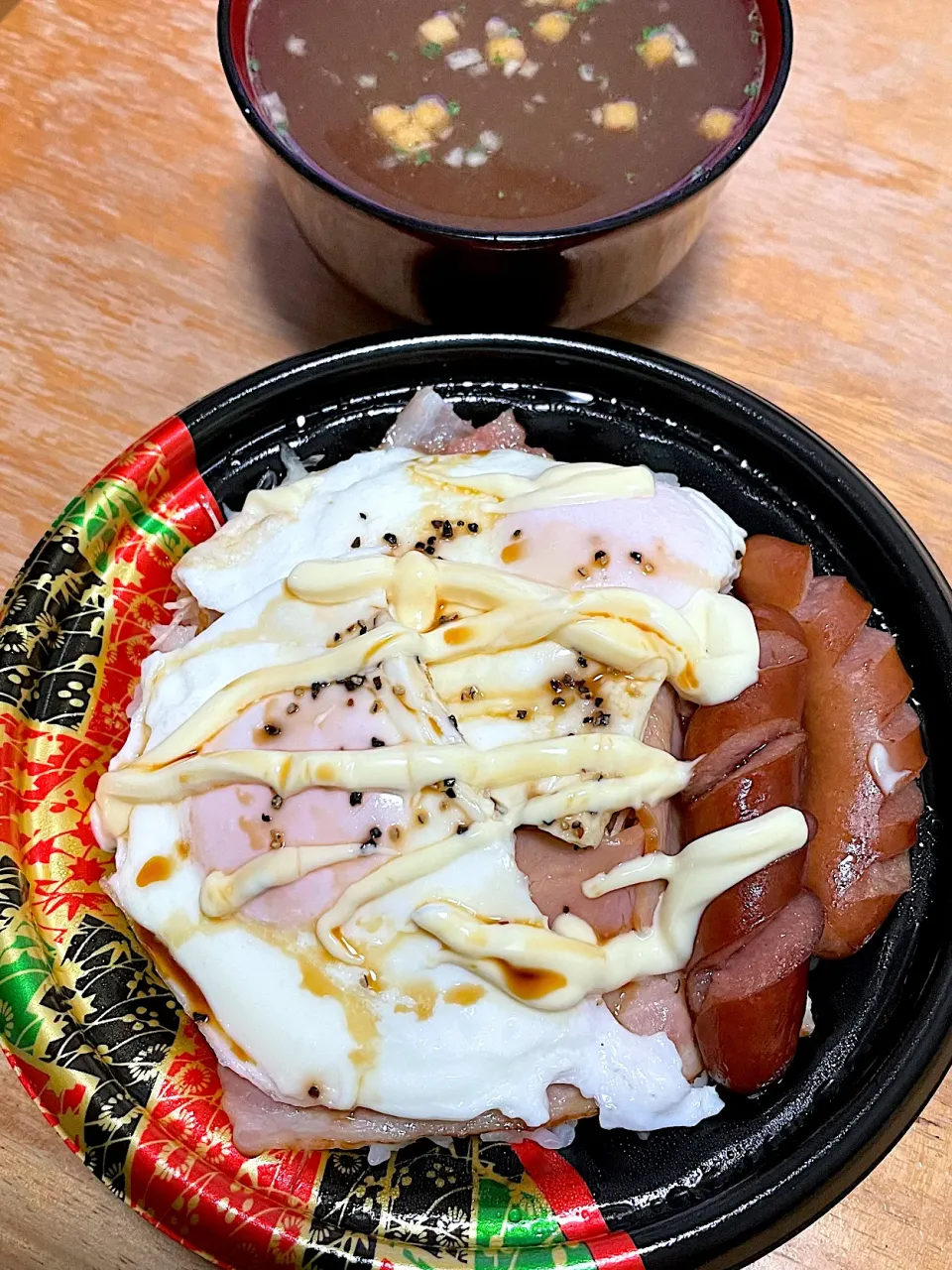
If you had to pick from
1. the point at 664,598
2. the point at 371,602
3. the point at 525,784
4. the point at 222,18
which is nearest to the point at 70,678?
the point at 371,602

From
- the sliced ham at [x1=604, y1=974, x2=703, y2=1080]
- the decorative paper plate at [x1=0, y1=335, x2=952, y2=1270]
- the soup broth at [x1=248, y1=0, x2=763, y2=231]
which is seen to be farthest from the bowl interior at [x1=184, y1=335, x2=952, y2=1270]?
the soup broth at [x1=248, y1=0, x2=763, y2=231]

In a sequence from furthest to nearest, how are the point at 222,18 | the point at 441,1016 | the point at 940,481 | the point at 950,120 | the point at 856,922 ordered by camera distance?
the point at 950,120, the point at 940,481, the point at 222,18, the point at 856,922, the point at 441,1016

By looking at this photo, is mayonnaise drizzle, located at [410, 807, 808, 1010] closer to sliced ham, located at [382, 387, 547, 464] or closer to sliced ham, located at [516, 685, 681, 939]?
sliced ham, located at [516, 685, 681, 939]

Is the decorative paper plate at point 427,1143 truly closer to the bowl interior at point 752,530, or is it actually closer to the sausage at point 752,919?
the bowl interior at point 752,530

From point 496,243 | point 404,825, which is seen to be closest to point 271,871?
point 404,825

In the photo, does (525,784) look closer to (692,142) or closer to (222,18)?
(692,142)

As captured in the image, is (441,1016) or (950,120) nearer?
(441,1016)

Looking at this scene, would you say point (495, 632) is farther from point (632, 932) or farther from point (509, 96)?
point (509, 96)
